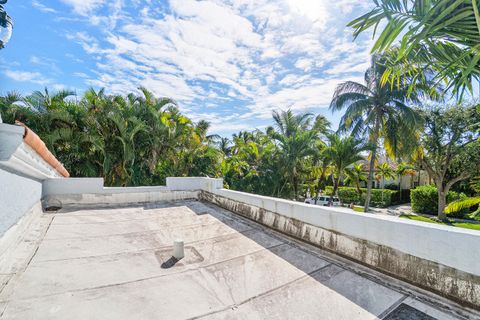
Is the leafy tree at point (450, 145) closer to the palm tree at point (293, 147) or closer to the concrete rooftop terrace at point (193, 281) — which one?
the palm tree at point (293, 147)

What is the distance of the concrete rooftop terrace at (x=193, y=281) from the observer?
2.10 m

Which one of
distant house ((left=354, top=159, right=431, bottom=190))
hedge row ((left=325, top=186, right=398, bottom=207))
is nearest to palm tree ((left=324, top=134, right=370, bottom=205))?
hedge row ((left=325, top=186, right=398, bottom=207))

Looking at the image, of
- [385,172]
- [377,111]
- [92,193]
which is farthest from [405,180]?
[92,193]

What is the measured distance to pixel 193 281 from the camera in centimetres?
268

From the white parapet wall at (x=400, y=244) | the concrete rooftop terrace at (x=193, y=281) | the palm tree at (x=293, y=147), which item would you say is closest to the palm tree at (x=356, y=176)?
the palm tree at (x=293, y=147)

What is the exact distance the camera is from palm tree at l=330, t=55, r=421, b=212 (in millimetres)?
16031

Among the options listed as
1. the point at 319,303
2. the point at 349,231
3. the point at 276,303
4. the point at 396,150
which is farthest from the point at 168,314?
the point at 396,150

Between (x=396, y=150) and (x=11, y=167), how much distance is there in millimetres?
19974

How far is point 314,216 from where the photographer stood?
3.75 metres

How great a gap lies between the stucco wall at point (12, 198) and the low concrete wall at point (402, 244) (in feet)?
13.0

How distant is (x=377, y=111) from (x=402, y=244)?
55.1ft

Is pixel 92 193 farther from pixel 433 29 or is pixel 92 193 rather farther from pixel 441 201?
pixel 441 201

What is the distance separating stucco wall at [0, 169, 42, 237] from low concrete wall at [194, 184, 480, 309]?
156 inches

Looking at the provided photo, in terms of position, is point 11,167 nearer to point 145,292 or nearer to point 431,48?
point 145,292
